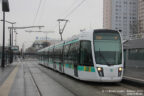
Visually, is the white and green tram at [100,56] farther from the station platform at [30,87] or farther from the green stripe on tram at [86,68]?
the station platform at [30,87]

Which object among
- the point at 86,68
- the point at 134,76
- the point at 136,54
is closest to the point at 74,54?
the point at 86,68

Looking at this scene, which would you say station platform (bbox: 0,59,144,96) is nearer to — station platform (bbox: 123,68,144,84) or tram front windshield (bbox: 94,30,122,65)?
station platform (bbox: 123,68,144,84)

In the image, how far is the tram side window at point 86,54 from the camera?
12672 mm

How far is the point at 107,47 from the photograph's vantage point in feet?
41.9

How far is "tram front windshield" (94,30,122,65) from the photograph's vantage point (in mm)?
12492

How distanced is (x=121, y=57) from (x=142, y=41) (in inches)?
684

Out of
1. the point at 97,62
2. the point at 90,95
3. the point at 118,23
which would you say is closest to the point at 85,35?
the point at 97,62

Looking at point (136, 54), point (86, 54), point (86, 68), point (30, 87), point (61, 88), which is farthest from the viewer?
point (136, 54)

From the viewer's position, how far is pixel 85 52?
42.8 feet

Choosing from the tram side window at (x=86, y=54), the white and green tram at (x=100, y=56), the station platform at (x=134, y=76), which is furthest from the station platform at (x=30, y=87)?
the station platform at (x=134, y=76)

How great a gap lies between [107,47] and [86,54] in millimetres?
1215

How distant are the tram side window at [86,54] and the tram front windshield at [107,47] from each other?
1.14ft

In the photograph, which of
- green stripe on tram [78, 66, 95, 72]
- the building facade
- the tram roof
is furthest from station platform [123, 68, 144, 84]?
the building facade

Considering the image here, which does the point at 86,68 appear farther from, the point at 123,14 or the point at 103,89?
the point at 123,14
